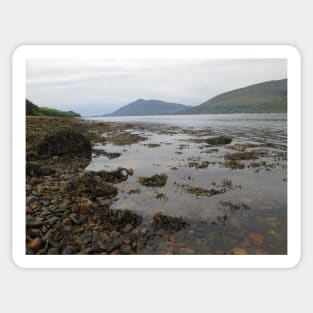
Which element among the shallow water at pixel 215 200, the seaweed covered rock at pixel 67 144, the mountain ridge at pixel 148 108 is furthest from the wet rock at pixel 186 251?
the seaweed covered rock at pixel 67 144

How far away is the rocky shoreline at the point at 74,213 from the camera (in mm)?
4250

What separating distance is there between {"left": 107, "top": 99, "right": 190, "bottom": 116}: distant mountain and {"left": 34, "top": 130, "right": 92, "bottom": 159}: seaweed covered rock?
1.49 metres

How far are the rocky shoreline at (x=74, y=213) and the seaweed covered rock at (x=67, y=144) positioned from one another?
11 cm

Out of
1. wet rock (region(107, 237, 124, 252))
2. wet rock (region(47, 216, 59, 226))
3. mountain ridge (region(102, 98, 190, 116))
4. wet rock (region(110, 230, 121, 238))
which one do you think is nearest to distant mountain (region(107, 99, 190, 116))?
mountain ridge (region(102, 98, 190, 116))

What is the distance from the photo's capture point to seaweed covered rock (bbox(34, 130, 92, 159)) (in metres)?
6.63

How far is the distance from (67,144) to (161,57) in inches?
167

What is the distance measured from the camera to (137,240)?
4328 millimetres

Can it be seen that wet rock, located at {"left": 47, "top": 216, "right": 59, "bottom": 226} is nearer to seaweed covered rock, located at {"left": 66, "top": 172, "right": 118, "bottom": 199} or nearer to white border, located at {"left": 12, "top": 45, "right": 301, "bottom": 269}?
white border, located at {"left": 12, "top": 45, "right": 301, "bottom": 269}

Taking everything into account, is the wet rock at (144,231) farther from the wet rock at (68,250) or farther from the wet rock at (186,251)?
the wet rock at (68,250)

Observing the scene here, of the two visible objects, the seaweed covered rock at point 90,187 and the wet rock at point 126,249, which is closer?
the wet rock at point 126,249

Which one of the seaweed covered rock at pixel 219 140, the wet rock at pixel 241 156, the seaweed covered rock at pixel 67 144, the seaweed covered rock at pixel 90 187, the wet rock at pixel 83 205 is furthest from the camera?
the seaweed covered rock at pixel 219 140
